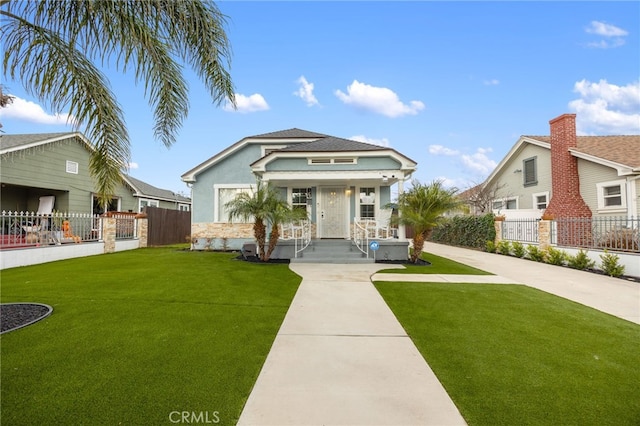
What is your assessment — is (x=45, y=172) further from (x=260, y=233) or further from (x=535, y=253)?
(x=535, y=253)

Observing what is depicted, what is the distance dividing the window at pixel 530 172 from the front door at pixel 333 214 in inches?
478

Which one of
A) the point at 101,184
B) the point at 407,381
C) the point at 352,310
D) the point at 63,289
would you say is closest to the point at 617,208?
the point at 352,310

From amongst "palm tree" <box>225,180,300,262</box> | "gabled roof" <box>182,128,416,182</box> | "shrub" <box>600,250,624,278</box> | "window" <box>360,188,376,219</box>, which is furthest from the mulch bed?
"shrub" <box>600,250,624,278</box>

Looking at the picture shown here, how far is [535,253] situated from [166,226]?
18203 millimetres

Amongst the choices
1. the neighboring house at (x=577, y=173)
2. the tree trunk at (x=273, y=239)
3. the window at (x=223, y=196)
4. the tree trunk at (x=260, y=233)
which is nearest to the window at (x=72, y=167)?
the window at (x=223, y=196)

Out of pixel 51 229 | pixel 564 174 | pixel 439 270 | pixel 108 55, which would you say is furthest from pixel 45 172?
pixel 564 174

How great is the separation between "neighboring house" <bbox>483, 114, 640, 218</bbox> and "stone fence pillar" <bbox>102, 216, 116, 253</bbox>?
20.2m

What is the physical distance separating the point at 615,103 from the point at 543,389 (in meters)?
25.6

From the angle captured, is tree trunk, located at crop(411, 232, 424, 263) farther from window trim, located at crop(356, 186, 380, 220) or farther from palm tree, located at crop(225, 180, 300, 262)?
palm tree, located at crop(225, 180, 300, 262)

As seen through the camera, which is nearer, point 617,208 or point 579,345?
point 579,345

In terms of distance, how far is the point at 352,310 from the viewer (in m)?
5.19

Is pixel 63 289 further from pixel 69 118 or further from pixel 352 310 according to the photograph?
pixel 352 310

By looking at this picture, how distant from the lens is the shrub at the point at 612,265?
843cm

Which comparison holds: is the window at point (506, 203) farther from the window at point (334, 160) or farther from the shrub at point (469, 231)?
the window at point (334, 160)
